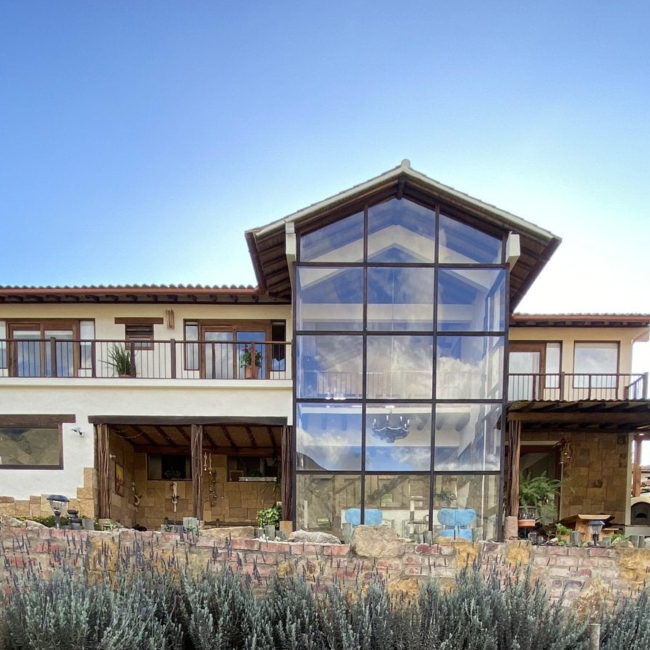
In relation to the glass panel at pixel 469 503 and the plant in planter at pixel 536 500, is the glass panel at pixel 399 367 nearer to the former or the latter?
the glass panel at pixel 469 503

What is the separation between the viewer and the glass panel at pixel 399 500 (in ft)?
29.5

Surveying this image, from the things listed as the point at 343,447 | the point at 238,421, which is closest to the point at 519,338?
the point at 343,447

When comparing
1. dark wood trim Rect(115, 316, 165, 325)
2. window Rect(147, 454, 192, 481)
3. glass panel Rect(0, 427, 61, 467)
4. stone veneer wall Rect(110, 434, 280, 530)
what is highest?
dark wood trim Rect(115, 316, 165, 325)

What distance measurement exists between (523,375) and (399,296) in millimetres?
4273

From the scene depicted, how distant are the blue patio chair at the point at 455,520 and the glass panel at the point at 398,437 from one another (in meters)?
0.91

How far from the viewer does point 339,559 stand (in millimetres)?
4699

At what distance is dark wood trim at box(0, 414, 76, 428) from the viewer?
399 inches

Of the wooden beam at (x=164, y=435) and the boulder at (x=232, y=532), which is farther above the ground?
the wooden beam at (x=164, y=435)

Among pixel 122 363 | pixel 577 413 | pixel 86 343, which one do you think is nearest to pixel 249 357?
pixel 122 363

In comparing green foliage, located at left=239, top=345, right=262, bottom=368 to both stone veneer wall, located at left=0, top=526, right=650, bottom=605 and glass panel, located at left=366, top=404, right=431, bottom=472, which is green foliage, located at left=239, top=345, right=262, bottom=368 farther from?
stone veneer wall, located at left=0, top=526, right=650, bottom=605

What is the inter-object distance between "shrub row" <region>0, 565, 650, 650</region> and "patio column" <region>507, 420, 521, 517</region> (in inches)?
200

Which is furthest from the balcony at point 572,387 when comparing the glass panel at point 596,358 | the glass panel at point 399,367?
the glass panel at point 399,367

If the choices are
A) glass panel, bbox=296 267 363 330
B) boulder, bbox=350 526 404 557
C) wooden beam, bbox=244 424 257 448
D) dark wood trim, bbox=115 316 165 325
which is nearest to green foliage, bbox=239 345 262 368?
wooden beam, bbox=244 424 257 448

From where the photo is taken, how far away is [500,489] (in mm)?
9086
